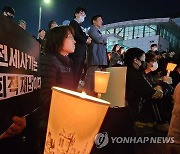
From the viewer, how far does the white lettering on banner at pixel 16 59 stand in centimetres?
132

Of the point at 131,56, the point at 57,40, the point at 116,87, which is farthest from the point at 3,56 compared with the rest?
the point at 131,56

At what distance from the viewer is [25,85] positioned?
178cm

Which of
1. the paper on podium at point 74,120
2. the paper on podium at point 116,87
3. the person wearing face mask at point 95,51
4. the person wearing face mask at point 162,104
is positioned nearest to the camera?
the paper on podium at point 74,120

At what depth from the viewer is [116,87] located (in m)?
3.39

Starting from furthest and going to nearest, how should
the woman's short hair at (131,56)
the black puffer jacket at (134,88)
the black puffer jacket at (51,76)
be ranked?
the woman's short hair at (131,56) < the black puffer jacket at (134,88) < the black puffer jacket at (51,76)

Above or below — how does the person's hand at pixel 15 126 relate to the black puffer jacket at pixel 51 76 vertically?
below

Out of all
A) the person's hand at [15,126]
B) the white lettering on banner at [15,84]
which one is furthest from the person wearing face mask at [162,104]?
the person's hand at [15,126]

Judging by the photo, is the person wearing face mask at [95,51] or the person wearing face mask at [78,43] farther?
the person wearing face mask at [95,51]

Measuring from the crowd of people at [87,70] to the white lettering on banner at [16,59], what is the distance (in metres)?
0.32

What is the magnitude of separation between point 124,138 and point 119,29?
31.8 m

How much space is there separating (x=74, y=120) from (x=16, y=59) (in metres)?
0.67

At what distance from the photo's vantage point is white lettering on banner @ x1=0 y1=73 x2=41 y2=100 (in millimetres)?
1319

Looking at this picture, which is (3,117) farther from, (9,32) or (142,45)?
(142,45)

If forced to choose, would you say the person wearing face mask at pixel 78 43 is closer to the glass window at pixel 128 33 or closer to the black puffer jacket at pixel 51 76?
the black puffer jacket at pixel 51 76
